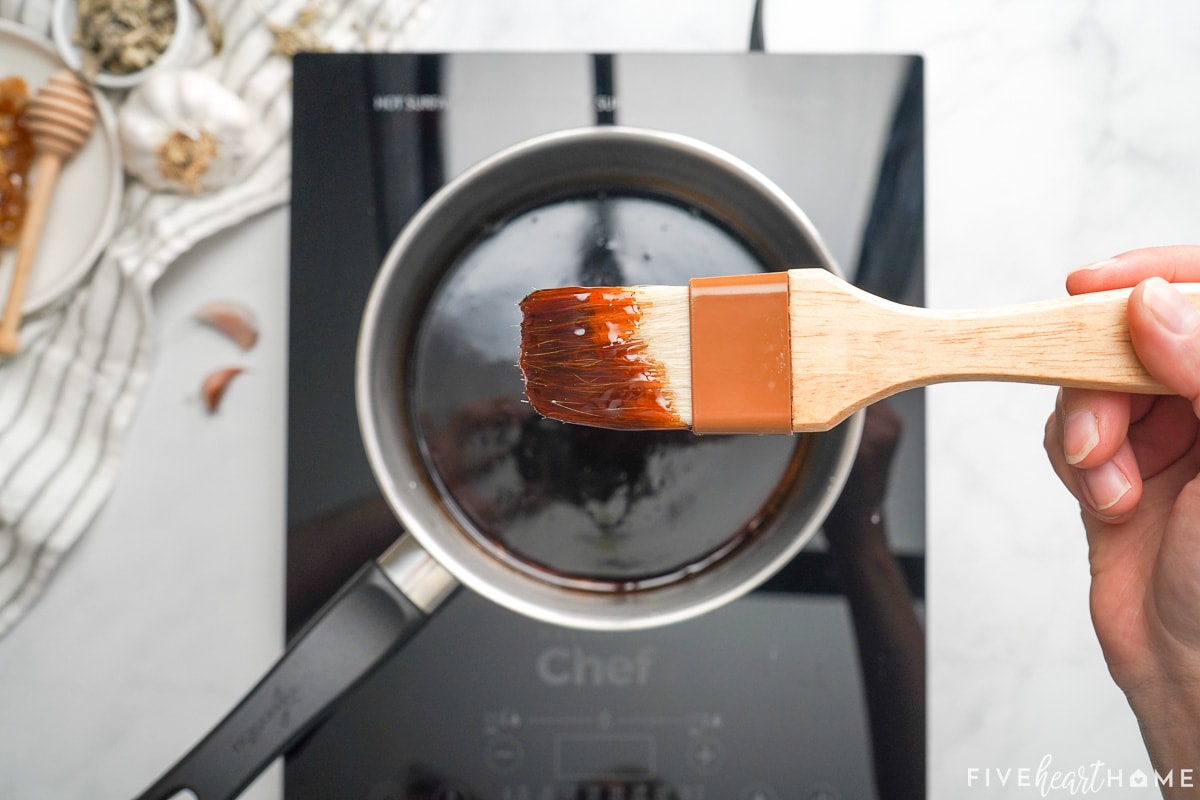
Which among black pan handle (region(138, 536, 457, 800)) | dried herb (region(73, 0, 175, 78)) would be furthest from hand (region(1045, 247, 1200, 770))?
dried herb (region(73, 0, 175, 78))

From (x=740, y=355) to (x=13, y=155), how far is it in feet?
2.05

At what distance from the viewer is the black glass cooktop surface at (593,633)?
585 millimetres

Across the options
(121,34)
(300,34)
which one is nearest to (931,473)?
(300,34)

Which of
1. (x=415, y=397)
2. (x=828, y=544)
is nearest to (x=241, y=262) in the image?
(x=415, y=397)

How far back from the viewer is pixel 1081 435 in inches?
18.1

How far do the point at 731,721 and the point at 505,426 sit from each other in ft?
0.90

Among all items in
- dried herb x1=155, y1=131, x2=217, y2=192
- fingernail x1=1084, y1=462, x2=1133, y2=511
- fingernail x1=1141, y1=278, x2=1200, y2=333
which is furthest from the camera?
dried herb x1=155, y1=131, x2=217, y2=192

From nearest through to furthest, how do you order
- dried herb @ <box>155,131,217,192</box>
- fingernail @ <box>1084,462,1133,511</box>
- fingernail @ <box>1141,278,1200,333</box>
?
fingernail @ <box>1141,278,1200,333</box>
fingernail @ <box>1084,462,1133,511</box>
dried herb @ <box>155,131,217,192</box>

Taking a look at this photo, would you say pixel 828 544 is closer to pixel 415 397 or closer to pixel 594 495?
pixel 594 495

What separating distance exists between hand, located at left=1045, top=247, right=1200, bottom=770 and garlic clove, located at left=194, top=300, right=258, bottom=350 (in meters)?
0.61

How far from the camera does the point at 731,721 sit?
0.59 metres

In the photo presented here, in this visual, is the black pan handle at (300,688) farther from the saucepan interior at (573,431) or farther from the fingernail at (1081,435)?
the fingernail at (1081,435)

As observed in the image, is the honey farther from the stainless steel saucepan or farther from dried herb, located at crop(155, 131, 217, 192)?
the stainless steel saucepan

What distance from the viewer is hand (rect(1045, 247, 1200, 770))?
18.2 inches
